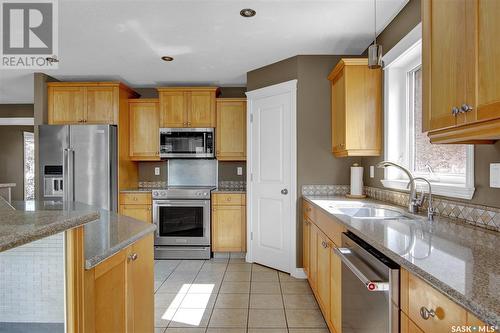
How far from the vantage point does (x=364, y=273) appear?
49.4 inches

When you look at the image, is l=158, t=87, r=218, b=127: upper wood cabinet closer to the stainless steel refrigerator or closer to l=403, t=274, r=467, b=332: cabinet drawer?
the stainless steel refrigerator

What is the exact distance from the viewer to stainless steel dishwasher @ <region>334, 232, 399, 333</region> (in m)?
1.10

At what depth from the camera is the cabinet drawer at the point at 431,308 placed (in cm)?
76

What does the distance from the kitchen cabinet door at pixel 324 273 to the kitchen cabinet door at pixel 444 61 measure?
112 centimetres

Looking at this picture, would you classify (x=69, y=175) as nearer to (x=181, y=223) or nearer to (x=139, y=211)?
(x=139, y=211)

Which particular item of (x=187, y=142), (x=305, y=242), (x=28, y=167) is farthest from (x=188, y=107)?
(x=28, y=167)

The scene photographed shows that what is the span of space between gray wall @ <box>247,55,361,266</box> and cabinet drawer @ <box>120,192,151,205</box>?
2.06 m

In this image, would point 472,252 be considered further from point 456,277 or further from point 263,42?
point 263,42

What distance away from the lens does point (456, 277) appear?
0.81 meters

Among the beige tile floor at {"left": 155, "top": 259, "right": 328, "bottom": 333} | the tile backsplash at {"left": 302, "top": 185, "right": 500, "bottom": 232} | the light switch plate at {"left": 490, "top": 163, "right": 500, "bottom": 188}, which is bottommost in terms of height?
the beige tile floor at {"left": 155, "top": 259, "right": 328, "bottom": 333}

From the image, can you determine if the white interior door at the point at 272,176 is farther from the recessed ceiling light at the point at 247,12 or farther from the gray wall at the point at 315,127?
the recessed ceiling light at the point at 247,12

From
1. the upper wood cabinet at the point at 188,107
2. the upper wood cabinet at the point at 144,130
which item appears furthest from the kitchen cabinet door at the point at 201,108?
the upper wood cabinet at the point at 144,130

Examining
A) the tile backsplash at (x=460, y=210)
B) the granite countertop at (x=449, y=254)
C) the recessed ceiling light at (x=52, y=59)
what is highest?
the recessed ceiling light at (x=52, y=59)

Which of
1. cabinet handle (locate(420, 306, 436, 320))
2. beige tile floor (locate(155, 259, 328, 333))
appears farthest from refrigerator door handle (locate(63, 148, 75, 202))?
cabinet handle (locate(420, 306, 436, 320))
